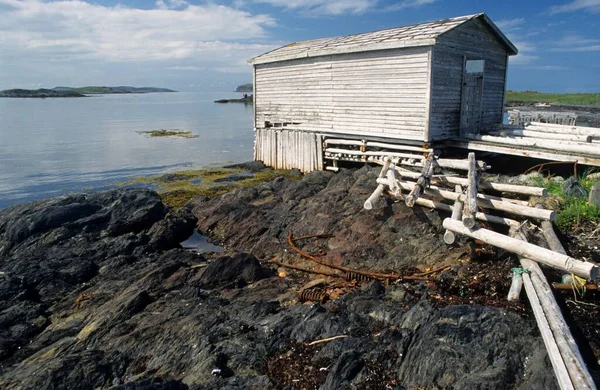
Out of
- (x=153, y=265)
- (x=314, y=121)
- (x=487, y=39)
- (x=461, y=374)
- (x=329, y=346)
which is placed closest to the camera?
(x=461, y=374)

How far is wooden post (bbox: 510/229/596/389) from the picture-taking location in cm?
445

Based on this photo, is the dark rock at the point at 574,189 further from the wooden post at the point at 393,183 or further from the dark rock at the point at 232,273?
the dark rock at the point at 232,273

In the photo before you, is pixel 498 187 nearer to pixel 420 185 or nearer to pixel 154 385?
pixel 420 185

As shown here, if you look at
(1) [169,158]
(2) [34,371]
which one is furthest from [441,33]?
(1) [169,158]

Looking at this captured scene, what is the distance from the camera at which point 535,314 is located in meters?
5.78

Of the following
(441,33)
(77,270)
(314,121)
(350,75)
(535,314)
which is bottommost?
(77,270)

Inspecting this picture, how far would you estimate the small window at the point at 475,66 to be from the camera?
1769 cm

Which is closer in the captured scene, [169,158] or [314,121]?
[314,121]

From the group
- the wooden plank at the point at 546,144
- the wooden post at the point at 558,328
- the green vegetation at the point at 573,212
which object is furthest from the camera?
the wooden plank at the point at 546,144

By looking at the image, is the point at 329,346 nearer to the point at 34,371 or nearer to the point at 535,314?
the point at 535,314

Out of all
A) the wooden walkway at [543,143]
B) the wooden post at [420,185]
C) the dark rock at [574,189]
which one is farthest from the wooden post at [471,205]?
the wooden walkway at [543,143]

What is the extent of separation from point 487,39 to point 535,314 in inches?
603

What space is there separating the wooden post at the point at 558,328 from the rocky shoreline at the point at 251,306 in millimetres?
248

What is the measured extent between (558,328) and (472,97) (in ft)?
47.1
